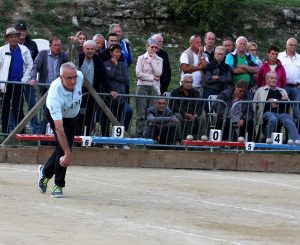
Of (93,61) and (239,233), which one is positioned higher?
(93,61)

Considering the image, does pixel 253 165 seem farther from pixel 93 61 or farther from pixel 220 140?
pixel 93 61

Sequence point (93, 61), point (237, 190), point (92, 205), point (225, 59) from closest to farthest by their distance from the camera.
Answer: point (92, 205), point (237, 190), point (93, 61), point (225, 59)

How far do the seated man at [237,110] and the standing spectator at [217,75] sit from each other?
209mm

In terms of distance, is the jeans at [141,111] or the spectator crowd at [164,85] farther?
the jeans at [141,111]

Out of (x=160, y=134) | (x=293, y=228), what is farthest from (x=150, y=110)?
(x=293, y=228)

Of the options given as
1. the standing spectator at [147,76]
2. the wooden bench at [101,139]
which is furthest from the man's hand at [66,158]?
the standing spectator at [147,76]

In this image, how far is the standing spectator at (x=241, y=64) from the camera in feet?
66.3

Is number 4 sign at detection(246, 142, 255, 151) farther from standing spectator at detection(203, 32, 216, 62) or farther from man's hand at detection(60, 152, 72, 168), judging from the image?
man's hand at detection(60, 152, 72, 168)

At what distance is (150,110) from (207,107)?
1.02 m

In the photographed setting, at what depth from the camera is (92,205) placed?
Answer: 14.1 meters

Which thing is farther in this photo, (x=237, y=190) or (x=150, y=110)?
(x=150, y=110)

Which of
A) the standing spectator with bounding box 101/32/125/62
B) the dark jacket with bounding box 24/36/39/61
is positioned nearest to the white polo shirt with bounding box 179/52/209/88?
the standing spectator with bounding box 101/32/125/62

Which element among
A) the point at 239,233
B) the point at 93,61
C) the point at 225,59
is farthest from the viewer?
the point at 225,59

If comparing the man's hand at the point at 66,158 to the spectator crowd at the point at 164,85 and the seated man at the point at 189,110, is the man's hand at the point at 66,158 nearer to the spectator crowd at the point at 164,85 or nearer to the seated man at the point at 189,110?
the spectator crowd at the point at 164,85
